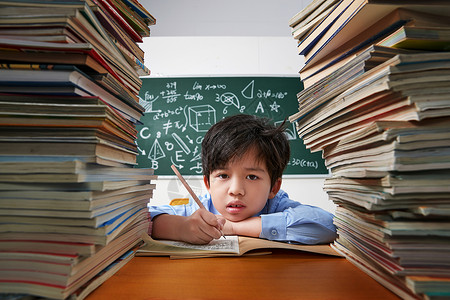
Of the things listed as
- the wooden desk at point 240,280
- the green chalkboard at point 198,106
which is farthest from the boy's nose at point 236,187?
the green chalkboard at point 198,106

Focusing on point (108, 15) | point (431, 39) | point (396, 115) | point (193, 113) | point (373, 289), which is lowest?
point (373, 289)

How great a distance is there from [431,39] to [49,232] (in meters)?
0.72

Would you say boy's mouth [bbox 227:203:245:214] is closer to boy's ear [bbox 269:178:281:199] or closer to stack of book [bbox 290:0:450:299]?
boy's ear [bbox 269:178:281:199]

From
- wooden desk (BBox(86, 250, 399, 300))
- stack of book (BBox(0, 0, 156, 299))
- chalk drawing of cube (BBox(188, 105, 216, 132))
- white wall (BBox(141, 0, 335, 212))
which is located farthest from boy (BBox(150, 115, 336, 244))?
white wall (BBox(141, 0, 335, 212))

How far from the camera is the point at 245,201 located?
112 cm

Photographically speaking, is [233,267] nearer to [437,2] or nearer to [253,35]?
[437,2]

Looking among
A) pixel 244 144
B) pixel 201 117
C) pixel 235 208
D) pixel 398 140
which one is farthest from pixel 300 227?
pixel 201 117

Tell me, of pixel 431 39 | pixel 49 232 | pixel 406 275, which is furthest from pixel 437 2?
pixel 49 232

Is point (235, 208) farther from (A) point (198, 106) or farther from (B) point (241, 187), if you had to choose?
(A) point (198, 106)

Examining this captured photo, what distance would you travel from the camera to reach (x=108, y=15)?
24.9 inches

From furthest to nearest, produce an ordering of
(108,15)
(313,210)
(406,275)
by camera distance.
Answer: (313,210) < (108,15) < (406,275)

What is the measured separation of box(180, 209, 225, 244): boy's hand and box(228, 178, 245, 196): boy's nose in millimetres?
244

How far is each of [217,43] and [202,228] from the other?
268 cm

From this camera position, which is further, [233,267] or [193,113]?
[193,113]
